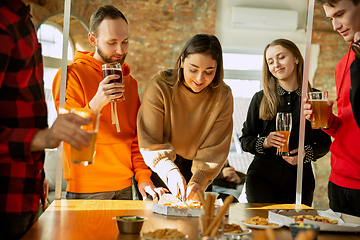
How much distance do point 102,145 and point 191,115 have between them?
528 millimetres

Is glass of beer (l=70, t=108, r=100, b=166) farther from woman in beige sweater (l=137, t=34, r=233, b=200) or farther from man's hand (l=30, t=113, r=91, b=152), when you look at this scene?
woman in beige sweater (l=137, t=34, r=233, b=200)

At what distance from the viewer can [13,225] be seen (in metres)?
1.16

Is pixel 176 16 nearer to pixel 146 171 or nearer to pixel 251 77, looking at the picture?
pixel 251 77

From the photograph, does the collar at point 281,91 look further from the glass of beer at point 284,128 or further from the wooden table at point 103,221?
the wooden table at point 103,221

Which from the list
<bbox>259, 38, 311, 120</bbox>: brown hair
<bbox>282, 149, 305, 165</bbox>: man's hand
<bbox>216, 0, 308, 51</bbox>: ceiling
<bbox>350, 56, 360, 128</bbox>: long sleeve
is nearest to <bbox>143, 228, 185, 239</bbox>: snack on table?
<bbox>350, 56, 360, 128</bbox>: long sleeve

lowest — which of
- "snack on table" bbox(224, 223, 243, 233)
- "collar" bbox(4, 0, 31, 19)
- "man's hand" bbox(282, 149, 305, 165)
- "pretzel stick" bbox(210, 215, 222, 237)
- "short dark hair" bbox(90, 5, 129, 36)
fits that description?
"snack on table" bbox(224, 223, 243, 233)

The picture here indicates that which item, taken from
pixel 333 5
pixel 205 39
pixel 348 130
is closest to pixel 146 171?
pixel 205 39

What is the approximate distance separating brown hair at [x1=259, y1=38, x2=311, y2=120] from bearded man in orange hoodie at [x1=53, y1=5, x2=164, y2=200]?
79 centimetres

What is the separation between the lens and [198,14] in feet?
15.5

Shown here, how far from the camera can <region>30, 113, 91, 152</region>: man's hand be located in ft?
3.19

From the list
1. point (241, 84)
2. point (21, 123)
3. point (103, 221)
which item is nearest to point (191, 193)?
point (103, 221)

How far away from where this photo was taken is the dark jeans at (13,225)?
Result: 1.14 meters

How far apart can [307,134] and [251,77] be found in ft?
2.18

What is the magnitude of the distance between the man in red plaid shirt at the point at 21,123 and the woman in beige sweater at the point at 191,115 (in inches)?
28.7
